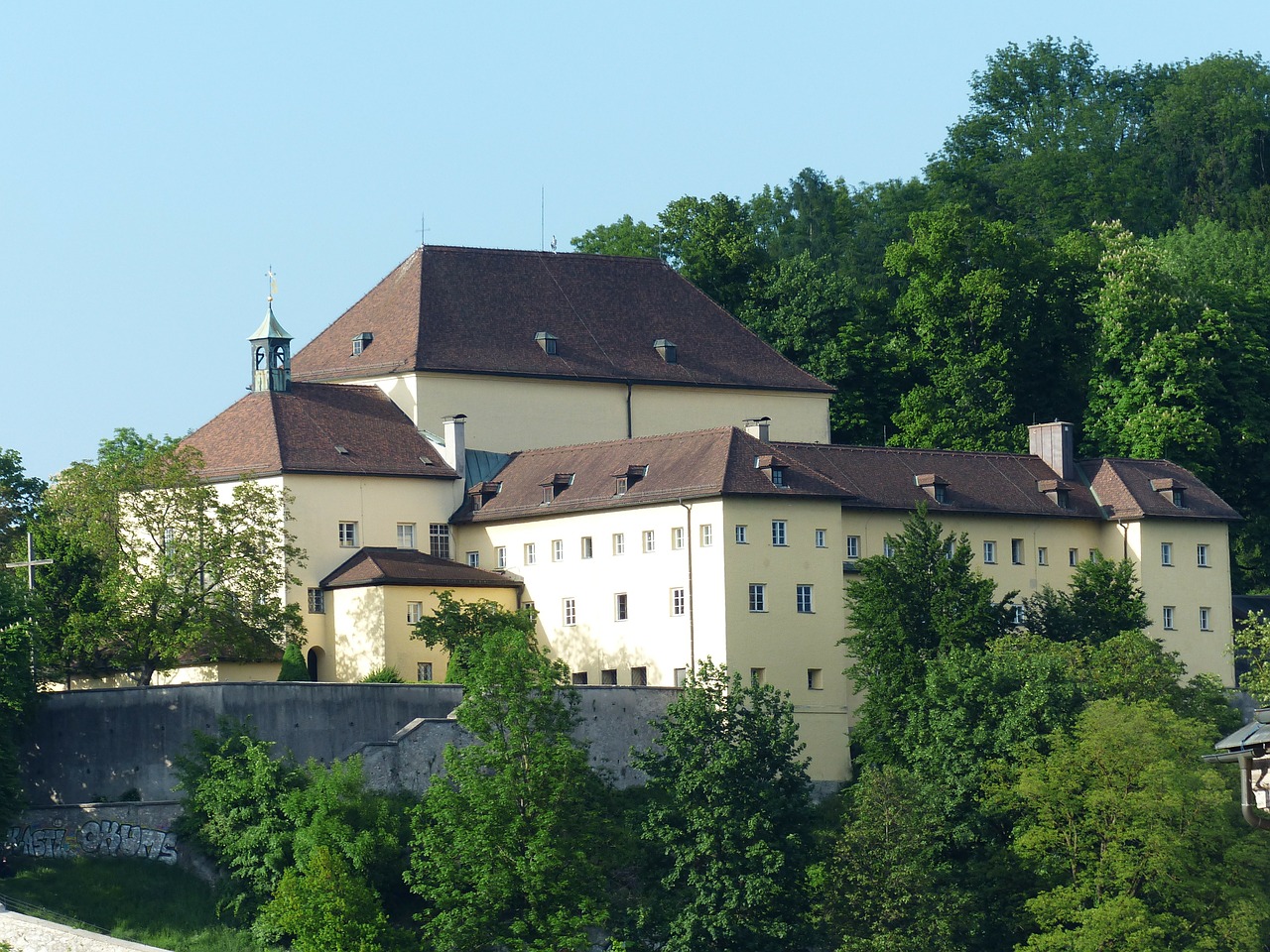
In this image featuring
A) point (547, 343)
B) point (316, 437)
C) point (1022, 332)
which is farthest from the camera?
point (1022, 332)

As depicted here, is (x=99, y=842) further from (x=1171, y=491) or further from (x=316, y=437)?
(x=1171, y=491)

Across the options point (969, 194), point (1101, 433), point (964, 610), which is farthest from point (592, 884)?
point (969, 194)

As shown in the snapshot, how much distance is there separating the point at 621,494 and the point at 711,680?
9120 mm

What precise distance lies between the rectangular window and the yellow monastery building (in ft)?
0.27

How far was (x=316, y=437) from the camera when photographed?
254 feet

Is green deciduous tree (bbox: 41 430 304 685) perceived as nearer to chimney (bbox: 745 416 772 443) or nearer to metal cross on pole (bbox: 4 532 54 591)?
metal cross on pole (bbox: 4 532 54 591)

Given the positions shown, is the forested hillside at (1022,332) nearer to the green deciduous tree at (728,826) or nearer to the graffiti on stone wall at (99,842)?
the green deciduous tree at (728,826)

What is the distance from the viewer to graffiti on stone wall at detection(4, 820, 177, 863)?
62.4m

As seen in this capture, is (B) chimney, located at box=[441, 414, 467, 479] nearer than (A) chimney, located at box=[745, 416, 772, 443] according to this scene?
No

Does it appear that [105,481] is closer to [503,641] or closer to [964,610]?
[503,641]

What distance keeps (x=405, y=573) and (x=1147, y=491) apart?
75.7ft

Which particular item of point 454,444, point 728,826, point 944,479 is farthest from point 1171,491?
point 728,826

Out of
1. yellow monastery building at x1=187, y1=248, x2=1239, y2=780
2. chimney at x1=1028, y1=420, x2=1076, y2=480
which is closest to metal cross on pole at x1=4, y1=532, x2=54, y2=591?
yellow monastery building at x1=187, y1=248, x2=1239, y2=780

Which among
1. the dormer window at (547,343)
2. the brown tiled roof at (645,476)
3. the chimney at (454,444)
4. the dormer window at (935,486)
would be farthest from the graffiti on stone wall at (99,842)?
the dormer window at (935,486)
